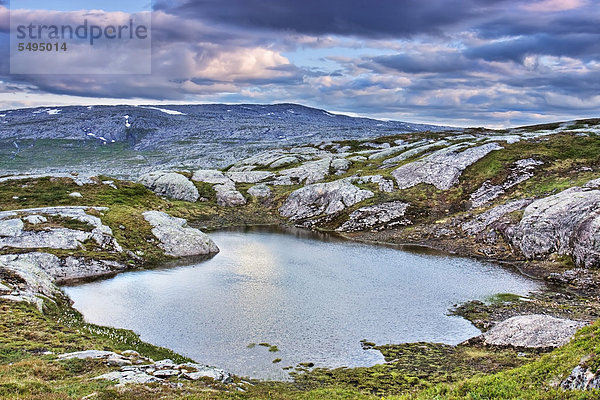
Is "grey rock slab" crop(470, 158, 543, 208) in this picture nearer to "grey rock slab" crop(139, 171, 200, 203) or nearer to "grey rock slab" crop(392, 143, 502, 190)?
"grey rock slab" crop(392, 143, 502, 190)

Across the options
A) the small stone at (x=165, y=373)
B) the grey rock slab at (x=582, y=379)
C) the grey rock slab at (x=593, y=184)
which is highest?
the grey rock slab at (x=593, y=184)

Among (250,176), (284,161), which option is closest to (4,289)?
(250,176)

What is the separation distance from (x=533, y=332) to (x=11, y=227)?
84.0m

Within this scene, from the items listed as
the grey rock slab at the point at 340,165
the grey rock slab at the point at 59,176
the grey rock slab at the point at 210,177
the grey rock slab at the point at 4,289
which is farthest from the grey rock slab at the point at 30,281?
the grey rock slab at the point at 340,165

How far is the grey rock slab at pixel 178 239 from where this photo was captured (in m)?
87.7

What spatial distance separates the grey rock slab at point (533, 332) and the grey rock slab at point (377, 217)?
6560cm

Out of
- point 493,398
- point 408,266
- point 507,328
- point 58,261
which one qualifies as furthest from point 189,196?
point 493,398

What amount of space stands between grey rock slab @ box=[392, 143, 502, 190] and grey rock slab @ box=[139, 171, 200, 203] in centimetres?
6832

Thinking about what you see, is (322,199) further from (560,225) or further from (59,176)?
(59,176)

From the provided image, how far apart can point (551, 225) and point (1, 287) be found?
8948cm

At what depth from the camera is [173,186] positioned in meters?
149

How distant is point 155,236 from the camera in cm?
8938

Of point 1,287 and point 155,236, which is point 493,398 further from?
point 155,236

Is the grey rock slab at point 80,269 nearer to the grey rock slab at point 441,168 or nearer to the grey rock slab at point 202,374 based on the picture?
the grey rock slab at point 202,374
